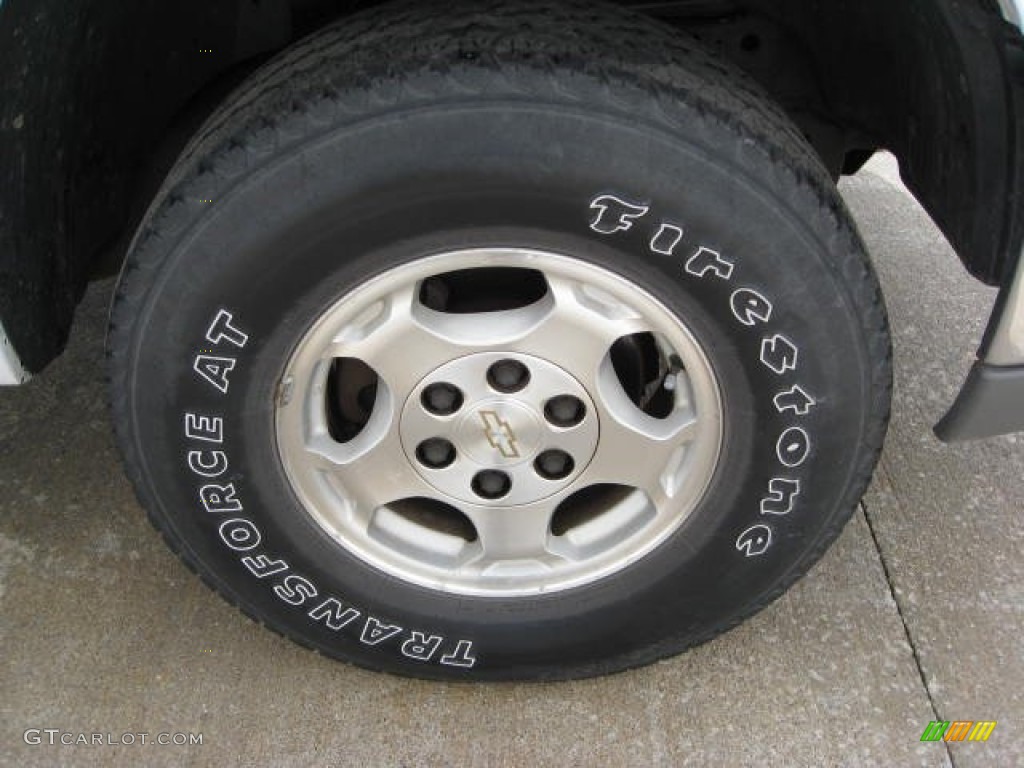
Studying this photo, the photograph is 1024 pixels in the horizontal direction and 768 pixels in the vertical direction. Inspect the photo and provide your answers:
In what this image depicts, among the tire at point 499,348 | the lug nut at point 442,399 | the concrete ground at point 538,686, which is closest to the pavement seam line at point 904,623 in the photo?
the concrete ground at point 538,686

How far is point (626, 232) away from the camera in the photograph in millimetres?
1567

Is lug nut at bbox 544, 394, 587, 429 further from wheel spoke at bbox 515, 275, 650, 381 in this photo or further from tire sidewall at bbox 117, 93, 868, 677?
tire sidewall at bbox 117, 93, 868, 677

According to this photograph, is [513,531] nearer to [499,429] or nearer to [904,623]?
[499,429]

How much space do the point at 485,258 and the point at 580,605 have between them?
714mm

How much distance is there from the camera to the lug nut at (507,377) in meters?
1.76

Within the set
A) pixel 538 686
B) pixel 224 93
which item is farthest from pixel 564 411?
pixel 224 93

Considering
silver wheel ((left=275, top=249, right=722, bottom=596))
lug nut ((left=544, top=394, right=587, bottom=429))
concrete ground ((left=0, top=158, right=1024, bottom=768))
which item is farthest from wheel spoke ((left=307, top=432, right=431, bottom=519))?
concrete ground ((left=0, top=158, right=1024, bottom=768))

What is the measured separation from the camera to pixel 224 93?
241 cm

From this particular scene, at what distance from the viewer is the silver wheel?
168 centimetres

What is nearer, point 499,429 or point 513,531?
point 499,429

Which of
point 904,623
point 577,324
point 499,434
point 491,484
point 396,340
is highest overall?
point 577,324

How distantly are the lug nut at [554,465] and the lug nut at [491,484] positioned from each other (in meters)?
0.06

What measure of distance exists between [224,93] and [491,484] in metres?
1.21

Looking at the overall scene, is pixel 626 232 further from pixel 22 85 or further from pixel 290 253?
pixel 22 85
